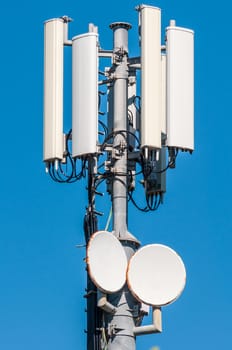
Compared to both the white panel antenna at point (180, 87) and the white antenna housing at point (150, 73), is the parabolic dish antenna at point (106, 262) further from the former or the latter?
the white panel antenna at point (180, 87)

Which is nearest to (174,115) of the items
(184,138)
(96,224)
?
(184,138)

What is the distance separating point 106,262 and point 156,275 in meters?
1.21

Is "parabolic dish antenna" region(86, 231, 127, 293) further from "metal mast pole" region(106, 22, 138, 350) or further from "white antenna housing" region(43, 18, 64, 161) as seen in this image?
"white antenna housing" region(43, 18, 64, 161)

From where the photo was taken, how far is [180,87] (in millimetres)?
33312

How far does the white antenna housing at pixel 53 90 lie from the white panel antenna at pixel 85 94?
56 cm

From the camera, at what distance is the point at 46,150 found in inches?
1321

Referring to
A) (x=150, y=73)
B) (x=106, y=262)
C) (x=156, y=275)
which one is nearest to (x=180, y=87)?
(x=150, y=73)

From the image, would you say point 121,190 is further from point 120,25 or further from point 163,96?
point 120,25

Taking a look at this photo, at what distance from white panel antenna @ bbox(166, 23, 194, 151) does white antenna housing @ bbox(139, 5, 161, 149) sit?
13.2 inches

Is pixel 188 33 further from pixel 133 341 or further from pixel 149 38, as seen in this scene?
pixel 133 341

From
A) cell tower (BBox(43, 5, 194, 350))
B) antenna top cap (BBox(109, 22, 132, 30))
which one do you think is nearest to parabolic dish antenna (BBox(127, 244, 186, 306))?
cell tower (BBox(43, 5, 194, 350))

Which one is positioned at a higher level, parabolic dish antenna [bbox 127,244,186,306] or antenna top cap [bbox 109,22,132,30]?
antenna top cap [bbox 109,22,132,30]

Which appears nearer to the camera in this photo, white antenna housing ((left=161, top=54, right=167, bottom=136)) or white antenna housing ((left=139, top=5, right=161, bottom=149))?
white antenna housing ((left=139, top=5, right=161, bottom=149))

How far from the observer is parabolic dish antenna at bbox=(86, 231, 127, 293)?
3180 cm
